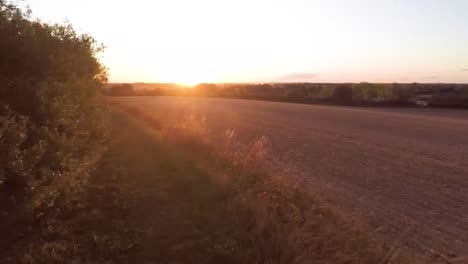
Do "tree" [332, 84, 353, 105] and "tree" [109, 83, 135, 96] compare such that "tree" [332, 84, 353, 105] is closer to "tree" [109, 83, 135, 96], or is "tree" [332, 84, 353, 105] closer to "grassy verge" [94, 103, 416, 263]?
"tree" [109, 83, 135, 96]

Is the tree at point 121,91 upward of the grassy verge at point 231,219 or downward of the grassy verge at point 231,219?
downward

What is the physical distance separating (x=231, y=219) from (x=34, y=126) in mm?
3794

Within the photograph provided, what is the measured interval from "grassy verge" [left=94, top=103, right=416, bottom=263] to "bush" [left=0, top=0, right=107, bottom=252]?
1512 millimetres

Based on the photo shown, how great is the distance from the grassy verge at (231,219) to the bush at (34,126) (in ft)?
4.96

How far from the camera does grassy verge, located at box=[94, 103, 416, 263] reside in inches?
281

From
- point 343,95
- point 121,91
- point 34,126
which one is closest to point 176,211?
point 34,126

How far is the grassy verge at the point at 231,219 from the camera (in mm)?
7148

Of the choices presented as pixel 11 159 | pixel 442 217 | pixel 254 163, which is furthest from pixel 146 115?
pixel 11 159

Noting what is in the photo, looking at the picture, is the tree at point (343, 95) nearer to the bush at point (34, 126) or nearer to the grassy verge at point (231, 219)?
the grassy verge at point (231, 219)

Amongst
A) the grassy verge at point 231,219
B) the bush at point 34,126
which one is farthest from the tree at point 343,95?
the bush at point 34,126

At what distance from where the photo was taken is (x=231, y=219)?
344 inches

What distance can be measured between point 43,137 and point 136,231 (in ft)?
7.19

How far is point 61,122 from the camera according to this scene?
8094 mm

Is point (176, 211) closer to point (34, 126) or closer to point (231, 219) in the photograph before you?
point (231, 219)
